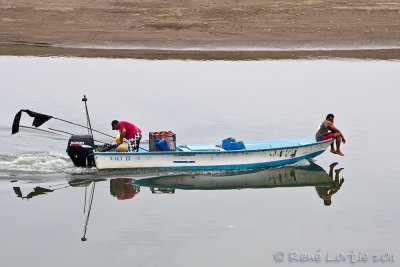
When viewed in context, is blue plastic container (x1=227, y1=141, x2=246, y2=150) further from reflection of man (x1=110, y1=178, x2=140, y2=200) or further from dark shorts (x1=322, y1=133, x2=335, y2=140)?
reflection of man (x1=110, y1=178, x2=140, y2=200)

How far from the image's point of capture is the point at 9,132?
28.7 m

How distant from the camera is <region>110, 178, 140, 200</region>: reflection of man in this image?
23.0 meters

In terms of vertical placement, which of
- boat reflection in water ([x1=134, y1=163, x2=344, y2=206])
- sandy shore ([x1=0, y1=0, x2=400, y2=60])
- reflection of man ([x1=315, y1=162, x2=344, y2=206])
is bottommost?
reflection of man ([x1=315, y1=162, x2=344, y2=206])

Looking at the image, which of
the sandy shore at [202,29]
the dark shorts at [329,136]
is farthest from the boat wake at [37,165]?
the sandy shore at [202,29]

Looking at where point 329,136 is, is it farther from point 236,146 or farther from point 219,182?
point 219,182

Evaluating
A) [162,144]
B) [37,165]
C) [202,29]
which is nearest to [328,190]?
[162,144]

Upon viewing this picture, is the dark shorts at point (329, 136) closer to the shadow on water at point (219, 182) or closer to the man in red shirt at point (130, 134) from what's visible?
the shadow on water at point (219, 182)

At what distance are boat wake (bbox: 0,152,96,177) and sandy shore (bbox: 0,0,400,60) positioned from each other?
19.7 m

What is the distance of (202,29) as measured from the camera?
49312mm

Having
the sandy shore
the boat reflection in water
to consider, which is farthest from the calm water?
the sandy shore

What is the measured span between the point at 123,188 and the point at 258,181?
3615 mm

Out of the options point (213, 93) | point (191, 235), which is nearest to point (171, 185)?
point (191, 235)

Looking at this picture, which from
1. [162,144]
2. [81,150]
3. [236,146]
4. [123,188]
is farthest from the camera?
[236,146]

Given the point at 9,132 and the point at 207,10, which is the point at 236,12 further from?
the point at 9,132
